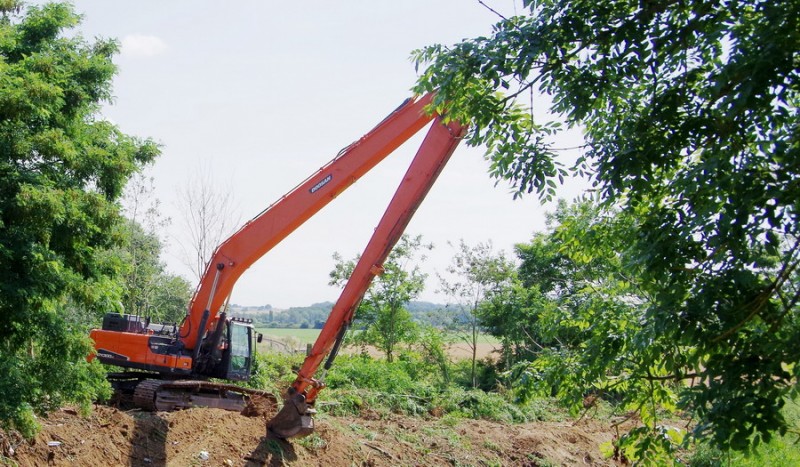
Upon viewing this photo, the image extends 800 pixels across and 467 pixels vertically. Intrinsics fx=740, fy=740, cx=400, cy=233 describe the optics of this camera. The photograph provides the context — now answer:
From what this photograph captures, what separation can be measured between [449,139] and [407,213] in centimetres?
124

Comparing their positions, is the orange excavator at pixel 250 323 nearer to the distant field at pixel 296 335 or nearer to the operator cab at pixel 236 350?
the operator cab at pixel 236 350

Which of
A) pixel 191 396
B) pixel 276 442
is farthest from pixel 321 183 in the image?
pixel 191 396

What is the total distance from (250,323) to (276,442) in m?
2.79

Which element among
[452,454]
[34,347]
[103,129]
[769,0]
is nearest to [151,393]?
[34,347]

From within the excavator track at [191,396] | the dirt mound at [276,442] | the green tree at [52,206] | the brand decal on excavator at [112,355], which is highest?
the green tree at [52,206]

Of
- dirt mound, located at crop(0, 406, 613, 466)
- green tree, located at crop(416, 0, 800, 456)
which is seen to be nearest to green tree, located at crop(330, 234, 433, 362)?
dirt mound, located at crop(0, 406, 613, 466)

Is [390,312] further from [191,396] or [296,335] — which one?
[296,335]

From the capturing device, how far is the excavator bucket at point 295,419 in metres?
11.3

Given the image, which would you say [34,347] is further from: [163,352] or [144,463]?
[163,352]

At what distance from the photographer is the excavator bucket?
37.1ft

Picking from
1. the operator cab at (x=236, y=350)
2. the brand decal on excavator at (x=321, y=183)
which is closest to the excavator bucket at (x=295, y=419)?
the operator cab at (x=236, y=350)

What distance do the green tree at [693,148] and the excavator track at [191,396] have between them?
860 cm

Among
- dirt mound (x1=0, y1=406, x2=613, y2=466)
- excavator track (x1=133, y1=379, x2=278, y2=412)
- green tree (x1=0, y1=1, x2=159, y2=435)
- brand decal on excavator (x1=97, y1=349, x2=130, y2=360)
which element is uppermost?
green tree (x1=0, y1=1, x2=159, y2=435)

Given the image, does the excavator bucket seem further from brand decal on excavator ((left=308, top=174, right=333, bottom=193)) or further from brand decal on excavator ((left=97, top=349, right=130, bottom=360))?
brand decal on excavator ((left=308, top=174, right=333, bottom=193))
